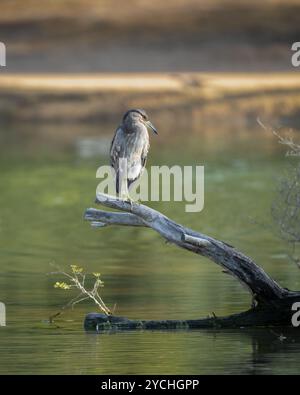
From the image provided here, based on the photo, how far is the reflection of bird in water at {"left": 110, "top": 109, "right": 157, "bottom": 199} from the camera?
13578 mm

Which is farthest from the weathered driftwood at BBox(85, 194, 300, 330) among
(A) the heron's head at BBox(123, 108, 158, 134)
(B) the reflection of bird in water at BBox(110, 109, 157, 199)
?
(A) the heron's head at BBox(123, 108, 158, 134)

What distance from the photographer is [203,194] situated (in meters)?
25.5

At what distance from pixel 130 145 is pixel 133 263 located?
467 centimetres

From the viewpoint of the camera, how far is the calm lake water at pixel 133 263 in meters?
11.9

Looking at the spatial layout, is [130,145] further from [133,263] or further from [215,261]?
[133,263]

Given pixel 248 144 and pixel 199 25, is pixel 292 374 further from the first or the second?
pixel 199 25

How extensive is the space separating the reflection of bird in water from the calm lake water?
1.16m

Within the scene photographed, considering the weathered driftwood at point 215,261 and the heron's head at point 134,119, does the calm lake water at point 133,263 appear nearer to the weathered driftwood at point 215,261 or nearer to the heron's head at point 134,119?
the weathered driftwood at point 215,261

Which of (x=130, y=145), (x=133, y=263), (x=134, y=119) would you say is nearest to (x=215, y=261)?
(x=130, y=145)

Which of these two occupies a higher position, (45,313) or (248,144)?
(248,144)

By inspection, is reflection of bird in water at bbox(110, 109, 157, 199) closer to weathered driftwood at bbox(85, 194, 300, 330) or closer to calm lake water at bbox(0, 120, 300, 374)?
weathered driftwood at bbox(85, 194, 300, 330)

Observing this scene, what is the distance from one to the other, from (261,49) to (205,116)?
5.34 m

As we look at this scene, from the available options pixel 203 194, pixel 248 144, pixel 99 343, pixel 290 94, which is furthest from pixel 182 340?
pixel 290 94

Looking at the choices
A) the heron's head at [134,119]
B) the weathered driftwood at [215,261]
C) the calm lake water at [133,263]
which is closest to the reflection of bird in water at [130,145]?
the heron's head at [134,119]
